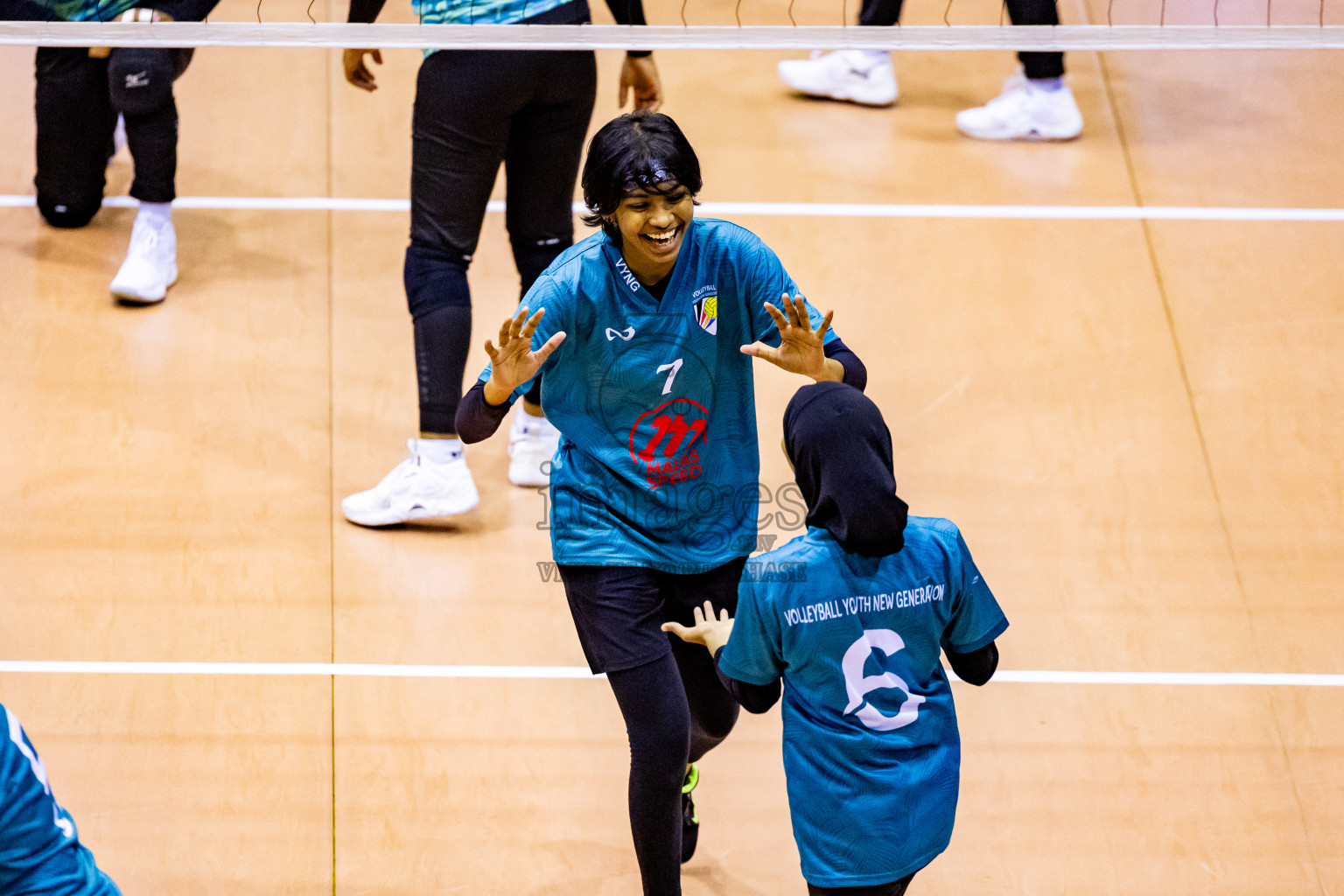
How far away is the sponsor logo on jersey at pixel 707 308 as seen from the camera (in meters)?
3.11

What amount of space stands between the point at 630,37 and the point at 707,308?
2.91 ft

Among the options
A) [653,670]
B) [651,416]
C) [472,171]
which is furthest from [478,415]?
[472,171]

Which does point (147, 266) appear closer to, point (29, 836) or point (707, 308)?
point (707, 308)

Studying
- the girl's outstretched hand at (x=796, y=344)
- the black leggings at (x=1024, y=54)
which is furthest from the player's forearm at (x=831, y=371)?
the black leggings at (x=1024, y=54)

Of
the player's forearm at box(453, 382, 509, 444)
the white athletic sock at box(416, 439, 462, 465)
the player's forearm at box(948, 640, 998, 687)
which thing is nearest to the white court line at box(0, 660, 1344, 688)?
the white athletic sock at box(416, 439, 462, 465)

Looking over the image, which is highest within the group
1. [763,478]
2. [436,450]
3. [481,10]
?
[481,10]

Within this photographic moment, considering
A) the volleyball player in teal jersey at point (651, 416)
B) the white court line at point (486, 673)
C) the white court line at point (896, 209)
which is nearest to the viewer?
the volleyball player in teal jersey at point (651, 416)

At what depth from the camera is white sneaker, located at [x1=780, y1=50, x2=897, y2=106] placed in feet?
19.8

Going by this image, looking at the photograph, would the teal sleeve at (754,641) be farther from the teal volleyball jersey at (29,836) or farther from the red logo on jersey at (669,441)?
the teal volleyball jersey at (29,836)

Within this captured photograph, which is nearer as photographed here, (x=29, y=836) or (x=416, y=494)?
(x=29, y=836)

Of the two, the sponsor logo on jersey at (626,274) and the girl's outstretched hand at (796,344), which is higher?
the sponsor logo on jersey at (626,274)

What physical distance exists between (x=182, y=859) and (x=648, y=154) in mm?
1965

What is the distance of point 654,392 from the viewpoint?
122 inches

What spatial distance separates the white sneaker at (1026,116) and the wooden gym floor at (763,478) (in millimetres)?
69
